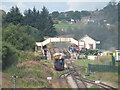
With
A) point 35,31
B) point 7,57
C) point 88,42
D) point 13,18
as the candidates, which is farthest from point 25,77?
point 13,18

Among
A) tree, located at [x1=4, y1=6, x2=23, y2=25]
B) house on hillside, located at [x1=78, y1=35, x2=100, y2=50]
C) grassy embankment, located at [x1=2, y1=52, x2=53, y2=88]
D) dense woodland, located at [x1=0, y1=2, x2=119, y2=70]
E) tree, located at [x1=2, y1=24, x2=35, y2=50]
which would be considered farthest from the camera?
tree, located at [x1=4, y1=6, x2=23, y2=25]

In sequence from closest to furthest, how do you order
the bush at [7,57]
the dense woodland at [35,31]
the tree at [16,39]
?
the bush at [7,57]
the dense woodland at [35,31]
the tree at [16,39]

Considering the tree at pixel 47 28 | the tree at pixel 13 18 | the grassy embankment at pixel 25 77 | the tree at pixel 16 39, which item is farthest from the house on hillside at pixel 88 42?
the tree at pixel 47 28

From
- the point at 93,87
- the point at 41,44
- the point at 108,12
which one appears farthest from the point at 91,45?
the point at 93,87

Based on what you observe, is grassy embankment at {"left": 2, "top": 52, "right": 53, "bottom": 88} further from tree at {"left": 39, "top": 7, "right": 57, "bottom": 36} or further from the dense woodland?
tree at {"left": 39, "top": 7, "right": 57, "bottom": 36}

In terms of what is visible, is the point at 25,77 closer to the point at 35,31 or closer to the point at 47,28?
the point at 35,31

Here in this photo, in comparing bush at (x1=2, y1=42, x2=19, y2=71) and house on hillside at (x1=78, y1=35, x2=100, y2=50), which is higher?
house on hillside at (x1=78, y1=35, x2=100, y2=50)

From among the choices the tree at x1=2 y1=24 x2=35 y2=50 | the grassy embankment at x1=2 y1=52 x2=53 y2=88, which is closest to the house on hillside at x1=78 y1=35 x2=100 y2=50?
the tree at x1=2 y1=24 x2=35 y2=50

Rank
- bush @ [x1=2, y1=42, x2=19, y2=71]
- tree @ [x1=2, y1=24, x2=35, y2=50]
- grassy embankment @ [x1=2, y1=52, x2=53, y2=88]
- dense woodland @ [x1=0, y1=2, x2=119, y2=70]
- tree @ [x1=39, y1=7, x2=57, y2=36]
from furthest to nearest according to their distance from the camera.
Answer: tree @ [x1=39, y1=7, x2=57, y2=36]
tree @ [x1=2, y1=24, x2=35, y2=50]
dense woodland @ [x1=0, y1=2, x2=119, y2=70]
bush @ [x1=2, y1=42, x2=19, y2=71]
grassy embankment @ [x1=2, y1=52, x2=53, y2=88]

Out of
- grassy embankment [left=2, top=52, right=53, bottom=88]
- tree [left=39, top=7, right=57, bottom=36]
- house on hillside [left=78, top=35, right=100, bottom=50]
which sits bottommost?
grassy embankment [left=2, top=52, right=53, bottom=88]

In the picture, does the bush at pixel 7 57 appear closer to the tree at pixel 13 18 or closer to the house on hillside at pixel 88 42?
the house on hillside at pixel 88 42

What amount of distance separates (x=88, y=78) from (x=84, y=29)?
15233 mm

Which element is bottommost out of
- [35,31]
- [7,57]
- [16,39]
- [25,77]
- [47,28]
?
[25,77]

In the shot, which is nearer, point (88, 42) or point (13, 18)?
point (88, 42)
